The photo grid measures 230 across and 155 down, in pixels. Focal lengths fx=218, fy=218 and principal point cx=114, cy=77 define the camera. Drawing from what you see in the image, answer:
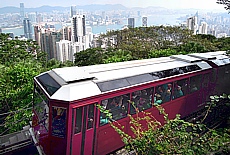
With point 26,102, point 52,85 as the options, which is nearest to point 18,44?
point 26,102

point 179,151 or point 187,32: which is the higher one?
point 187,32

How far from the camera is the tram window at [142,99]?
5.48m

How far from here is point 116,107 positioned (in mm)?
5156

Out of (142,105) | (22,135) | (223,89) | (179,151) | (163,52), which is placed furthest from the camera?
(163,52)

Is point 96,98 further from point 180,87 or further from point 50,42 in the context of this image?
point 50,42

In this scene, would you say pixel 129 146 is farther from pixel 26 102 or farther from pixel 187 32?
pixel 187 32

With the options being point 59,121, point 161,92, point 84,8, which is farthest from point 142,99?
point 84,8

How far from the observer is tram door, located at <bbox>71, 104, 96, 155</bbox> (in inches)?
177

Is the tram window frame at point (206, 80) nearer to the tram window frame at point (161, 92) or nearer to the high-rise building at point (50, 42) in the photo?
the tram window frame at point (161, 92)

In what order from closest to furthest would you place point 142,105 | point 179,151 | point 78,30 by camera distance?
point 179,151
point 142,105
point 78,30

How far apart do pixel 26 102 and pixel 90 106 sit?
11.5 ft

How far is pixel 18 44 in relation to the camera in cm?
1288

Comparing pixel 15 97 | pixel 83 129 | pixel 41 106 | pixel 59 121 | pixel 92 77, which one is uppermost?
pixel 92 77

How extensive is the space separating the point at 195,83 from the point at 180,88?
0.86 m
